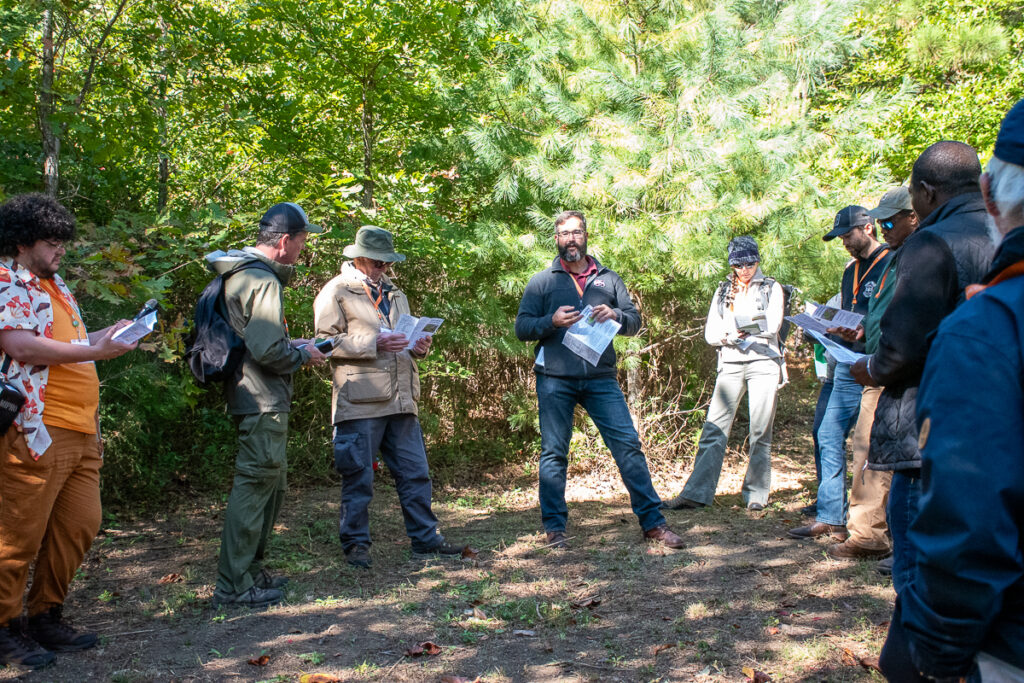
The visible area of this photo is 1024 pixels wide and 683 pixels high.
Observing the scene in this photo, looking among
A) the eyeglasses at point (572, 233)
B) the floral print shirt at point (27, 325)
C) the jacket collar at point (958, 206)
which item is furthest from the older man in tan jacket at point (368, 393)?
the jacket collar at point (958, 206)

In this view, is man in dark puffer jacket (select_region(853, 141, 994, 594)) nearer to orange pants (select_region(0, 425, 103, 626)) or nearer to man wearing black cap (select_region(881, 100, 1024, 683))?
man wearing black cap (select_region(881, 100, 1024, 683))

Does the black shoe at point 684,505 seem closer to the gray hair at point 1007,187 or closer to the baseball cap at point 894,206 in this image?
the baseball cap at point 894,206

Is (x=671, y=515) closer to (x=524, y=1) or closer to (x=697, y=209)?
(x=697, y=209)

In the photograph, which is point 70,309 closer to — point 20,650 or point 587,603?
point 20,650

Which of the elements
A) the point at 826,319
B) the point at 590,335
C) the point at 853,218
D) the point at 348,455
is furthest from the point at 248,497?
the point at 853,218

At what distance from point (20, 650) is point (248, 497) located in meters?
1.27

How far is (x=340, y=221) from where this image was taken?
687 cm

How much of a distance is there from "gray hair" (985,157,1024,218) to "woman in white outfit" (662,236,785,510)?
498 centimetres

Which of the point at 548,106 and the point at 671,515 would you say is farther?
the point at 548,106

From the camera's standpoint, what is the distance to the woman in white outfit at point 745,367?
6492 mm

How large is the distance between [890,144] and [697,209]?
276cm

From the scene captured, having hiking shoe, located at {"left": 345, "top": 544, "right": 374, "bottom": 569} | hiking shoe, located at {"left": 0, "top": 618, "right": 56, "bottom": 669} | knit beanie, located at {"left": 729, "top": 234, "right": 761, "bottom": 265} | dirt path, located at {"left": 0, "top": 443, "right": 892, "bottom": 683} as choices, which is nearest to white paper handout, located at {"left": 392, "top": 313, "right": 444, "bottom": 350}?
hiking shoe, located at {"left": 345, "top": 544, "right": 374, "bottom": 569}

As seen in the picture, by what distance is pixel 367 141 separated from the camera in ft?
24.9

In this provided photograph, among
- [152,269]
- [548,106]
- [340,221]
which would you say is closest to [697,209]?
[548,106]
